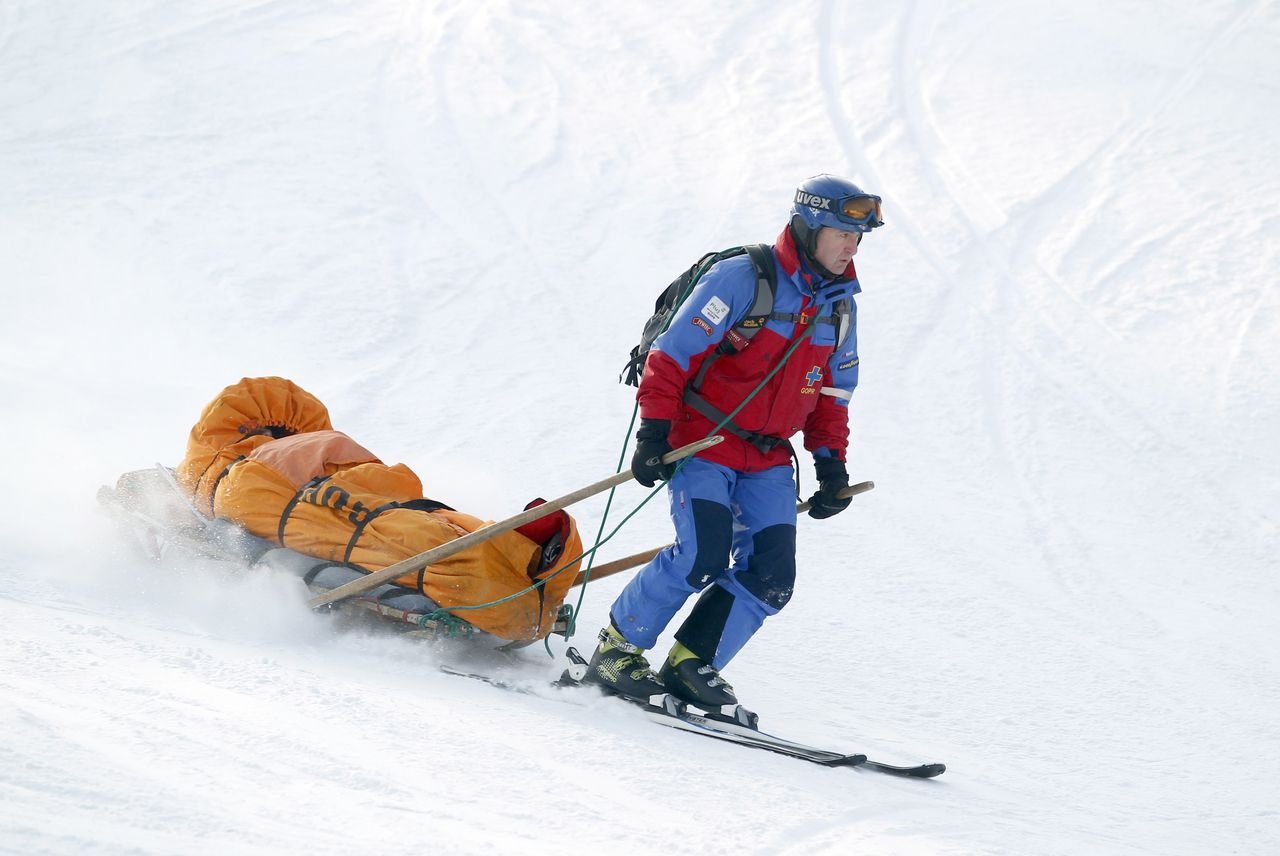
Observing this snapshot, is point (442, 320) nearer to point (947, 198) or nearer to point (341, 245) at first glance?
point (341, 245)

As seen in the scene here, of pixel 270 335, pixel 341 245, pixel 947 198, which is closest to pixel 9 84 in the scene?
pixel 341 245

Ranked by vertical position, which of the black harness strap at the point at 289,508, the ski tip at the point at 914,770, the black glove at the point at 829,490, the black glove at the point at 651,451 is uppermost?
the black glove at the point at 829,490

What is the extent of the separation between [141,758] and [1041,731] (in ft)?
11.1

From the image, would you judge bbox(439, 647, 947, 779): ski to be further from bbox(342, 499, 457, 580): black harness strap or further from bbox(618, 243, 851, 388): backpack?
bbox(618, 243, 851, 388): backpack

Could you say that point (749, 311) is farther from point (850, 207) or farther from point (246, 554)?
point (246, 554)

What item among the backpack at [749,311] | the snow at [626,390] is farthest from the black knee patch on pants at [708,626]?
the backpack at [749,311]

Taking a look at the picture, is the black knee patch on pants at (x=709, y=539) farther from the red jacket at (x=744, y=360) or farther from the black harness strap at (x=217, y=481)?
the black harness strap at (x=217, y=481)

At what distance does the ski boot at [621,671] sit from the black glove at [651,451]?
2.13ft

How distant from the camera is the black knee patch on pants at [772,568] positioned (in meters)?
4.54

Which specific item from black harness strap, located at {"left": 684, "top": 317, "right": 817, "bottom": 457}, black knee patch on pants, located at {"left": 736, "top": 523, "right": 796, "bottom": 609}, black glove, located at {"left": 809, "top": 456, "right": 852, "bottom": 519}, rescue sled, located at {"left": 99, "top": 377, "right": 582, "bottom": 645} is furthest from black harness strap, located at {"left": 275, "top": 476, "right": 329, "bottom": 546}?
black glove, located at {"left": 809, "top": 456, "right": 852, "bottom": 519}

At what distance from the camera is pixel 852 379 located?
4.86m

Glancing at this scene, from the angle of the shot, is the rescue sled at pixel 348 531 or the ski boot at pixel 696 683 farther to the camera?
the rescue sled at pixel 348 531

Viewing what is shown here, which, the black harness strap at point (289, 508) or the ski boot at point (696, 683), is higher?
the black harness strap at point (289, 508)

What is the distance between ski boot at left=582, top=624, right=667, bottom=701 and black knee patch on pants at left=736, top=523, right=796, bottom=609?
18.6 inches
